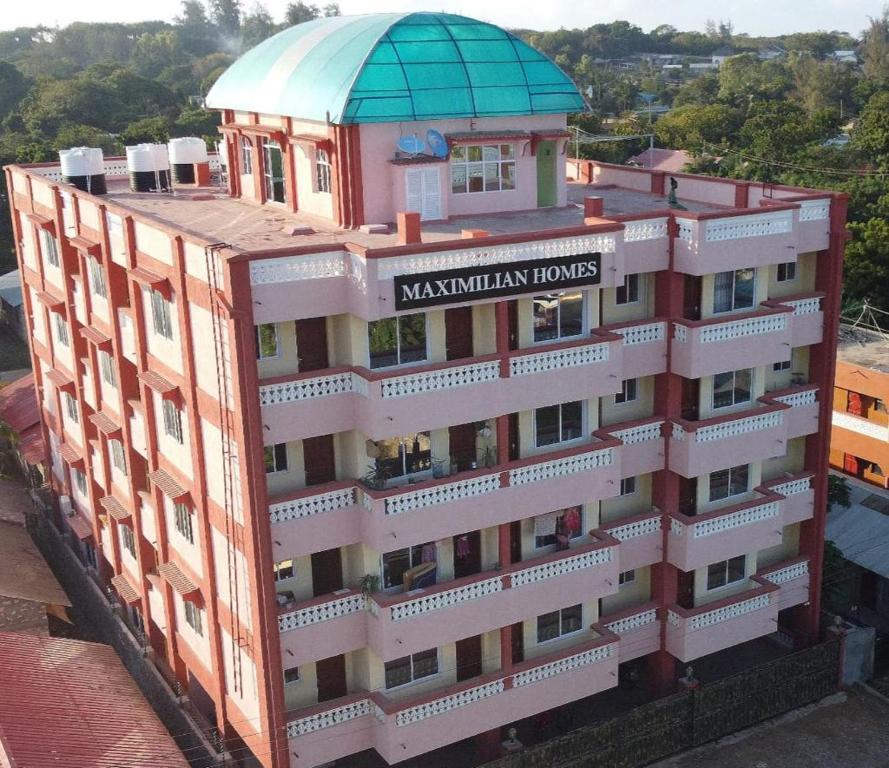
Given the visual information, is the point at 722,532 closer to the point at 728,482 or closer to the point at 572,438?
the point at 728,482

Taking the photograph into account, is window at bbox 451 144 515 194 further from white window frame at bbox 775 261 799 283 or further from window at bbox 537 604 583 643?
window at bbox 537 604 583 643

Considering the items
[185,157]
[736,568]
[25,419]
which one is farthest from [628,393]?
[25,419]

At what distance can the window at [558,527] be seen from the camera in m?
26.7

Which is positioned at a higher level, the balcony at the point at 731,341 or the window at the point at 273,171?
the window at the point at 273,171

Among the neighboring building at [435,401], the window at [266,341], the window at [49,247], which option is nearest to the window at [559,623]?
the neighboring building at [435,401]

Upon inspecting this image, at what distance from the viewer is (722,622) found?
98.0 ft

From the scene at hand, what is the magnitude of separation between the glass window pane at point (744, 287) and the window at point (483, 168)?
24.3 feet

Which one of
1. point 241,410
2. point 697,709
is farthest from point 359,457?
point 697,709

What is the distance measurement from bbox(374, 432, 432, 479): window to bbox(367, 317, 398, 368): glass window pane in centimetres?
193

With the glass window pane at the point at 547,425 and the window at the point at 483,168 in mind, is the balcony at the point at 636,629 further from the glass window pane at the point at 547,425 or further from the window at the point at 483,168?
the window at the point at 483,168

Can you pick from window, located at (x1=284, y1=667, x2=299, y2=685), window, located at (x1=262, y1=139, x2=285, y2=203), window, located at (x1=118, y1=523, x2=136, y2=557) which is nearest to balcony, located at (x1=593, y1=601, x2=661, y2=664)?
window, located at (x1=284, y1=667, x2=299, y2=685)

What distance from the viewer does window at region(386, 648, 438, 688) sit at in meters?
25.8

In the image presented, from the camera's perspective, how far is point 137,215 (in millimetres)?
26188

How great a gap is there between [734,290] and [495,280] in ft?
27.4
